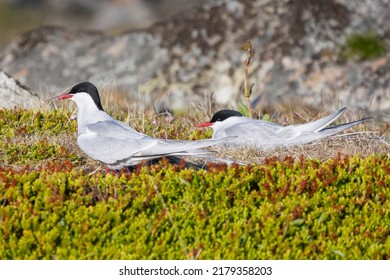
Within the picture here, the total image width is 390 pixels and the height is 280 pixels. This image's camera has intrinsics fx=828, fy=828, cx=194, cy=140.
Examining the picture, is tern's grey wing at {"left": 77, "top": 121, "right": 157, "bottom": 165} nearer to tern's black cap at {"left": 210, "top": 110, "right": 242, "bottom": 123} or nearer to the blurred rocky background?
tern's black cap at {"left": 210, "top": 110, "right": 242, "bottom": 123}

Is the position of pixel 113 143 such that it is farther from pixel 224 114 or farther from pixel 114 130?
pixel 224 114

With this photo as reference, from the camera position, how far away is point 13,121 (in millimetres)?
7652

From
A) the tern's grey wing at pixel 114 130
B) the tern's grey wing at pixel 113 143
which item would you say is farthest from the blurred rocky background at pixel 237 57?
the tern's grey wing at pixel 113 143

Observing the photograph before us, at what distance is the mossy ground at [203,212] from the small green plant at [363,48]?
16.7 ft

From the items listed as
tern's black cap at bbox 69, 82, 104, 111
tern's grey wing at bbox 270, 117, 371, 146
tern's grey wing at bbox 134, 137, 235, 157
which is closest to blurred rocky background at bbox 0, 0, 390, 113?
tern's grey wing at bbox 270, 117, 371, 146

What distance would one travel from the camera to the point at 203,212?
5.12m

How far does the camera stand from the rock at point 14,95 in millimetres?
8800

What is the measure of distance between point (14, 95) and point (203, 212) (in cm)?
443

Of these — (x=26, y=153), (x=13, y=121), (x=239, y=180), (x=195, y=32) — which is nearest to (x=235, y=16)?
(x=195, y=32)

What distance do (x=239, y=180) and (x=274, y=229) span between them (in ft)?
1.92

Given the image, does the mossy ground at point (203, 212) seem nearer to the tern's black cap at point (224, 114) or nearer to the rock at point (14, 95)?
the tern's black cap at point (224, 114)

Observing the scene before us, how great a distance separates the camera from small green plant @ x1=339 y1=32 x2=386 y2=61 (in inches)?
429

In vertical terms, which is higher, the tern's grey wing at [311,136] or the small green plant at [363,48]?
the small green plant at [363,48]

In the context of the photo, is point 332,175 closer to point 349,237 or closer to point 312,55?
point 349,237
